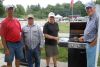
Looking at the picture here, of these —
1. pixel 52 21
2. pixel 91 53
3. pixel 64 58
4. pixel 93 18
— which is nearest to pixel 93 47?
pixel 91 53

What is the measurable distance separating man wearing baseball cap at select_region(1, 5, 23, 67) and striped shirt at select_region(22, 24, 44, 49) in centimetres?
53

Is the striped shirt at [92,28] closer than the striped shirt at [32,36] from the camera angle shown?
Yes

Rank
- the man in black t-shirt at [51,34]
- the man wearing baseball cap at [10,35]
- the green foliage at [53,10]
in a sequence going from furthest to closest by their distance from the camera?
the green foliage at [53,10] → the man in black t-shirt at [51,34] → the man wearing baseball cap at [10,35]

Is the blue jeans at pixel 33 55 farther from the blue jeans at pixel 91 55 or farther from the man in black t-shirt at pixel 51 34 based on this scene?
the blue jeans at pixel 91 55

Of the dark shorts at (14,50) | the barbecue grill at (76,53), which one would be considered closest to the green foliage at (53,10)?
the barbecue grill at (76,53)

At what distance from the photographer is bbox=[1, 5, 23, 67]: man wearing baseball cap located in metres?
7.84

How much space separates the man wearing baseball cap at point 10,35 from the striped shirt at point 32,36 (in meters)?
0.53

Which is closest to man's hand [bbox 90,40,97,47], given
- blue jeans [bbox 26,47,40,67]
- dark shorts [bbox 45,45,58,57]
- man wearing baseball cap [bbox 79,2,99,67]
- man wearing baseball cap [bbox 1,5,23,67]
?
man wearing baseball cap [bbox 79,2,99,67]

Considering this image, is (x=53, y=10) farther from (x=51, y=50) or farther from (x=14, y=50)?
(x=14, y=50)

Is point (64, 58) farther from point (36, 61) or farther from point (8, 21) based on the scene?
point (8, 21)

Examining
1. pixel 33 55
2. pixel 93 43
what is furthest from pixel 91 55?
pixel 33 55

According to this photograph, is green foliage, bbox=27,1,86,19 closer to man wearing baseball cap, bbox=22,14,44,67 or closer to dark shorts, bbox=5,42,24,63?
man wearing baseball cap, bbox=22,14,44,67

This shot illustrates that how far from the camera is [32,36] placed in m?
8.55

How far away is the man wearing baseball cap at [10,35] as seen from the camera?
7.84 m
